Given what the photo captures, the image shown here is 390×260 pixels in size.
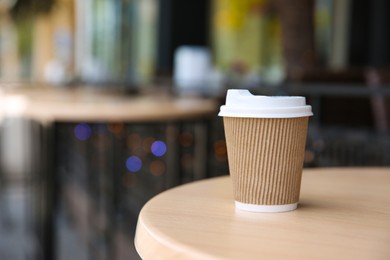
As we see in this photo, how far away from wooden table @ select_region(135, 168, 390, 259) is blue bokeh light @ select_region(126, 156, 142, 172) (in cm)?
365

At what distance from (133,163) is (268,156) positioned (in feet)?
12.9

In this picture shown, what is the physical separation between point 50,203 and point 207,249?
180 centimetres

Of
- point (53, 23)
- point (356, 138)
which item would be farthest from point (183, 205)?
point (53, 23)

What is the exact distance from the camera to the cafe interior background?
2734mm

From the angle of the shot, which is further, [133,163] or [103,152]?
[103,152]

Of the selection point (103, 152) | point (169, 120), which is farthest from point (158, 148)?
point (169, 120)

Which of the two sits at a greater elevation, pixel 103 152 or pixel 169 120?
pixel 169 120

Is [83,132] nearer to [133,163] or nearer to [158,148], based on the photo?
[133,163]

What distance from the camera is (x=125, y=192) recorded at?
14.4 feet

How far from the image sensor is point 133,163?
→ 467 cm

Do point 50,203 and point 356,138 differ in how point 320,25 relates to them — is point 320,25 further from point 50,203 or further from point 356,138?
point 50,203

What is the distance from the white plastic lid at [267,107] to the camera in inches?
29.9

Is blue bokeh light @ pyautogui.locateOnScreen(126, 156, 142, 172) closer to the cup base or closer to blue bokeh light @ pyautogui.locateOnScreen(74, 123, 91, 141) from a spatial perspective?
blue bokeh light @ pyautogui.locateOnScreen(74, 123, 91, 141)

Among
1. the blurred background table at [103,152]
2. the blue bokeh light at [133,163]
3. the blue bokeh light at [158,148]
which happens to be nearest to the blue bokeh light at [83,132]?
the blurred background table at [103,152]
